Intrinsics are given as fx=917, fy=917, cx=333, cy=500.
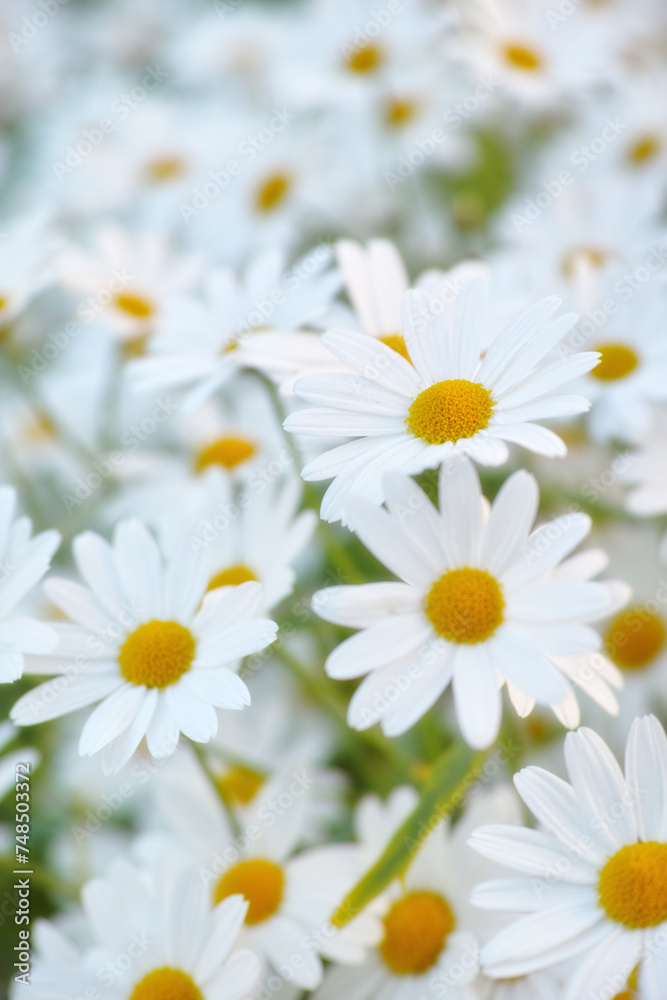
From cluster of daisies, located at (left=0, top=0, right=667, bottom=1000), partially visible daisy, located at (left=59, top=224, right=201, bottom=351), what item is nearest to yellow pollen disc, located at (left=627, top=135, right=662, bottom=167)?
cluster of daisies, located at (left=0, top=0, right=667, bottom=1000)

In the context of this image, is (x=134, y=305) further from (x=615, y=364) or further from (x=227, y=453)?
(x=615, y=364)

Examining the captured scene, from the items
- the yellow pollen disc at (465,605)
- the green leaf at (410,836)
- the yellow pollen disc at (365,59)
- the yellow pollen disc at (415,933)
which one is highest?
the yellow pollen disc at (365,59)

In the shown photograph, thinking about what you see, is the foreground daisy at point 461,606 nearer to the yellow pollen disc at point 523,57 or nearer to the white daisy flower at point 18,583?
the white daisy flower at point 18,583

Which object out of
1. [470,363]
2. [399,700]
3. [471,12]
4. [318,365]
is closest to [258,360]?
[318,365]

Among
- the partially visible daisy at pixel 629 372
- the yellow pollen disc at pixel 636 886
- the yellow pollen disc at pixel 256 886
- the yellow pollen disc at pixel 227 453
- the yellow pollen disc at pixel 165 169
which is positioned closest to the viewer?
the yellow pollen disc at pixel 636 886

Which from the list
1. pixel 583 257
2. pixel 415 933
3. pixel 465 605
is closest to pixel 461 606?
pixel 465 605

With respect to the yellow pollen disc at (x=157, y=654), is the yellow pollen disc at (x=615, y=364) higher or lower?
lower

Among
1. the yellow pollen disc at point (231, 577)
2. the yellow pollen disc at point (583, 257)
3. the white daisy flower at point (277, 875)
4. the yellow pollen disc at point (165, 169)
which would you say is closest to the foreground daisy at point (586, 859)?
the white daisy flower at point (277, 875)

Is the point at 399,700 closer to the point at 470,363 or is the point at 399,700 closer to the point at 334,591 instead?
the point at 334,591

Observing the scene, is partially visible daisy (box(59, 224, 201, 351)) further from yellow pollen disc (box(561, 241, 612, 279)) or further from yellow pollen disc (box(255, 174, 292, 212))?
yellow pollen disc (box(561, 241, 612, 279))
